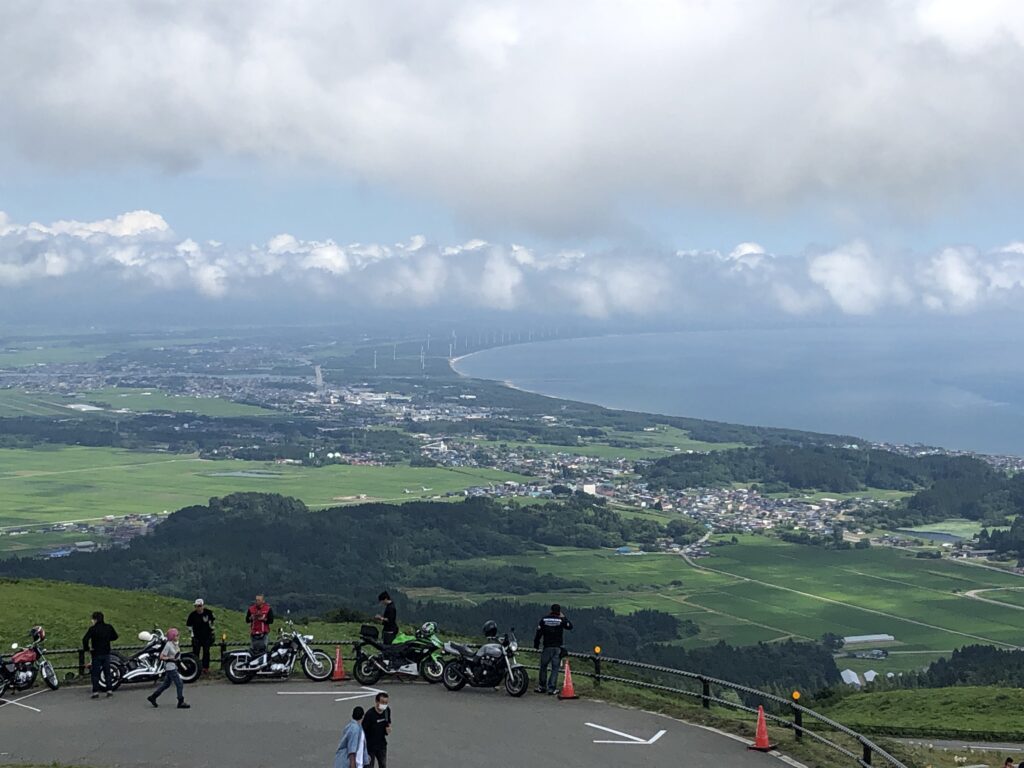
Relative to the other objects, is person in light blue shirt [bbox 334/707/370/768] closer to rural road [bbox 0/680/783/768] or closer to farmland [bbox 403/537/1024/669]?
rural road [bbox 0/680/783/768]

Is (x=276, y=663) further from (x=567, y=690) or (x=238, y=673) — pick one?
(x=567, y=690)

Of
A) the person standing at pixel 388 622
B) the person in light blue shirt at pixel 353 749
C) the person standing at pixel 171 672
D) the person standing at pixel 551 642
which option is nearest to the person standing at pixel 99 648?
the person standing at pixel 171 672

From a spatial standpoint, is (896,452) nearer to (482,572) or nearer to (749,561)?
(749,561)

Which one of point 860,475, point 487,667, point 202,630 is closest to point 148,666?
point 202,630

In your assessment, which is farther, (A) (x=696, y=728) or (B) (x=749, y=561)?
(B) (x=749, y=561)

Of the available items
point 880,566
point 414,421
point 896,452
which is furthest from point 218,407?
point 880,566

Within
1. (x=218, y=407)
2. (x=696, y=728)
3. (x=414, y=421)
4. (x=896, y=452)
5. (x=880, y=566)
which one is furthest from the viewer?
(x=218, y=407)

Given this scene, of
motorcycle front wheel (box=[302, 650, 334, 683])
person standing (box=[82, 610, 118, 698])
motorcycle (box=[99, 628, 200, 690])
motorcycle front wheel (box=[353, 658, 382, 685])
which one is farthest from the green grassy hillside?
person standing (box=[82, 610, 118, 698])
